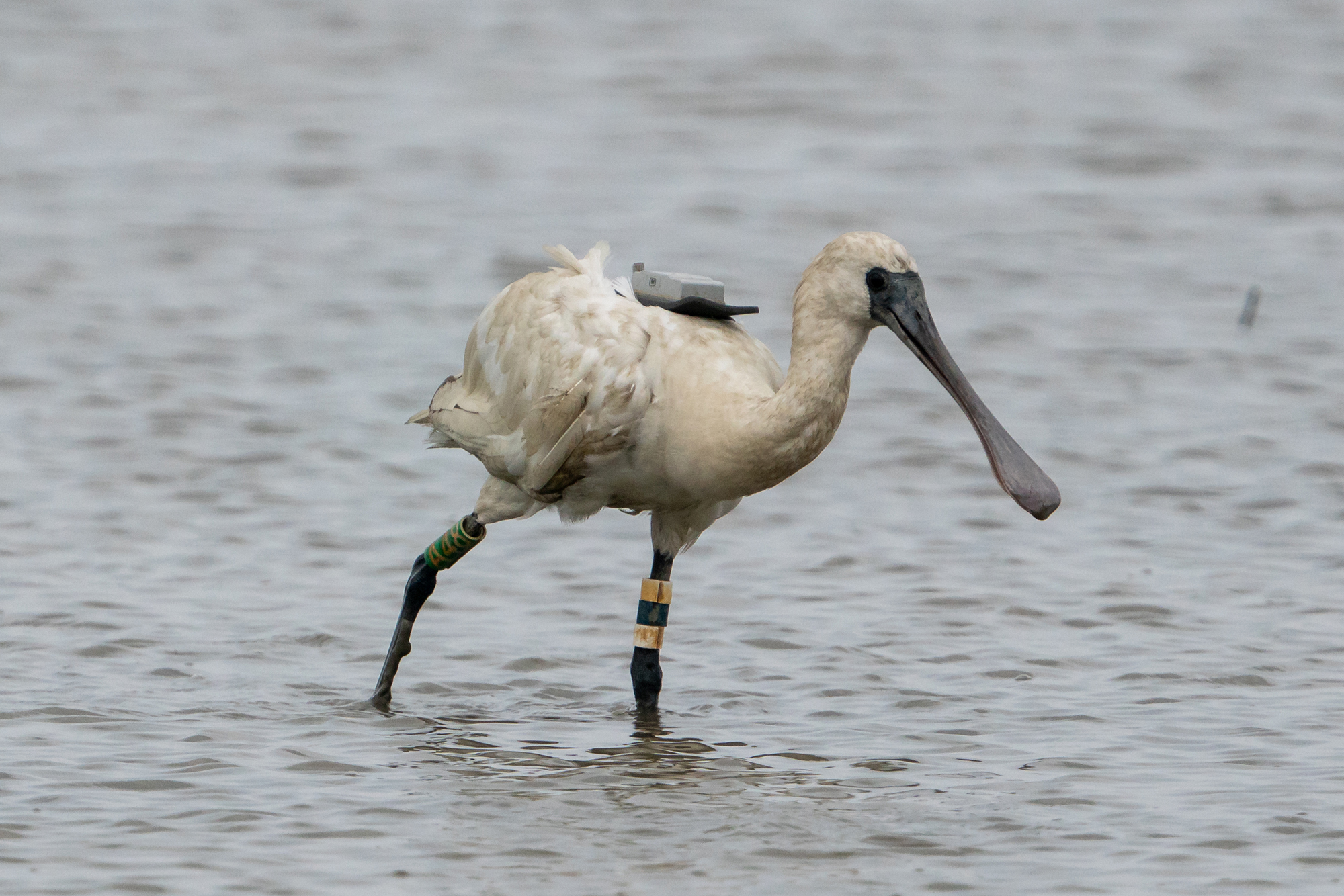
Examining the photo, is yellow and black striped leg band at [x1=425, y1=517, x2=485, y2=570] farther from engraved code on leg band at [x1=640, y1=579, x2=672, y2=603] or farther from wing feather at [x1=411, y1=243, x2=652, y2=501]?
engraved code on leg band at [x1=640, y1=579, x2=672, y2=603]

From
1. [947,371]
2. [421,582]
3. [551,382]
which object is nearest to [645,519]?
[421,582]

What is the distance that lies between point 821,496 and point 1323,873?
17.2 feet

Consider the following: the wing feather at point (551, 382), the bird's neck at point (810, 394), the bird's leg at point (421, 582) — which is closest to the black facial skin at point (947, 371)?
the bird's neck at point (810, 394)

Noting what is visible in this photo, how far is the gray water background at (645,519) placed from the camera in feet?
21.4

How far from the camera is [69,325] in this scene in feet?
45.7

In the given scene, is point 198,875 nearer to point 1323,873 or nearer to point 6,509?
point 1323,873

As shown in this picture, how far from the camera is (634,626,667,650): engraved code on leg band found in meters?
7.90

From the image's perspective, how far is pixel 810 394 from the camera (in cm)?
688

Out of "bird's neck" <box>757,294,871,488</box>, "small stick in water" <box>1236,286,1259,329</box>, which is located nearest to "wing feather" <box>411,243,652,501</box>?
"bird's neck" <box>757,294,871,488</box>

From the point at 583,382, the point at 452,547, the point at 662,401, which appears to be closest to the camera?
the point at 662,401

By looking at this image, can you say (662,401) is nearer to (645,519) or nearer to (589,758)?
(589,758)

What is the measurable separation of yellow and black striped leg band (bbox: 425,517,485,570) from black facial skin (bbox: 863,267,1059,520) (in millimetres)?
1953

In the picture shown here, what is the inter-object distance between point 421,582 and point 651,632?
985 mm

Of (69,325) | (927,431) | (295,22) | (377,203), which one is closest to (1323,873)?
(927,431)
